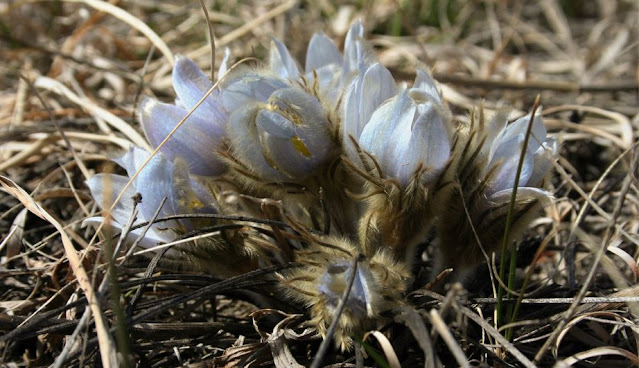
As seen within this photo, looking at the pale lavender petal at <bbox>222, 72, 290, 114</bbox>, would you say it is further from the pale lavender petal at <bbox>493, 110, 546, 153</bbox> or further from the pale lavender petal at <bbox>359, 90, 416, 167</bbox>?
the pale lavender petal at <bbox>493, 110, 546, 153</bbox>

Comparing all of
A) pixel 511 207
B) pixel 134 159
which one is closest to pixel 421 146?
pixel 511 207

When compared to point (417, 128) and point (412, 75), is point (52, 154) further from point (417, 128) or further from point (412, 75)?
point (417, 128)

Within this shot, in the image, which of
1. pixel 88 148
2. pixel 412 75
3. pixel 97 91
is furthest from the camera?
pixel 97 91

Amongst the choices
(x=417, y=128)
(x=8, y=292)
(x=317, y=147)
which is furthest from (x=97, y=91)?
(x=417, y=128)

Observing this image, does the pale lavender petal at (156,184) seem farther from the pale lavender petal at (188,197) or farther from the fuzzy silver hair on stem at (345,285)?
the fuzzy silver hair on stem at (345,285)

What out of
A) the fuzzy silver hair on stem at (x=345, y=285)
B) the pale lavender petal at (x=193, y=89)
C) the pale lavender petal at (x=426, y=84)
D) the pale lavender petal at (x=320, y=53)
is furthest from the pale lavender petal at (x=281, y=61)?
the fuzzy silver hair on stem at (x=345, y=285)

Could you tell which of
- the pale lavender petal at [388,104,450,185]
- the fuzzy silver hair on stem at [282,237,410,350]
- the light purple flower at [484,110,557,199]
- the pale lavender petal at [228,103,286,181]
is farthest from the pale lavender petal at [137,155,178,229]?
the light purple flower at [484,110,557,199]

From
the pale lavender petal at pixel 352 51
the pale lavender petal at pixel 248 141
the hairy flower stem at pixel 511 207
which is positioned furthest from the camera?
the pale lavender petal at pixel 352 51
